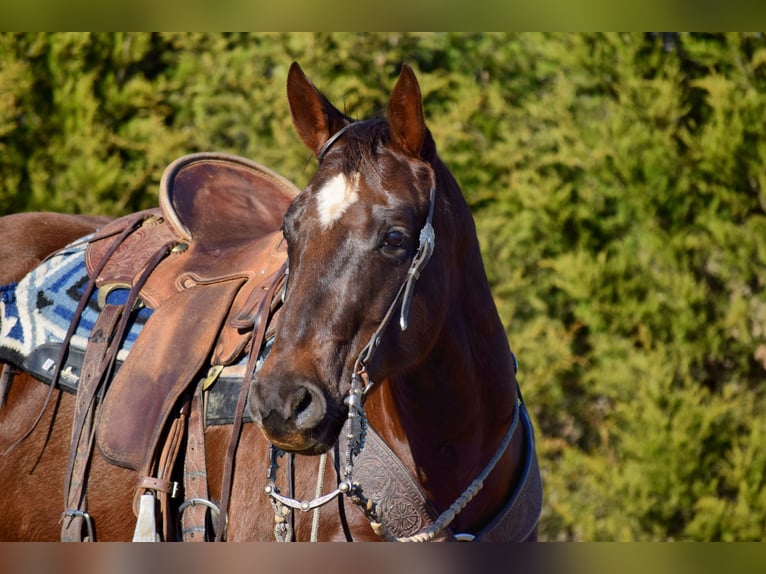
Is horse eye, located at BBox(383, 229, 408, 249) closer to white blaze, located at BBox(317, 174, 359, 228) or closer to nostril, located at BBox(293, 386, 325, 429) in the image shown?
white blaze, located at BBox(317, 174, 359, 228)

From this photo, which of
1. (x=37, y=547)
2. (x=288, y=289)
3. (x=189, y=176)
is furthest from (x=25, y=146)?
(x=37, y=547)

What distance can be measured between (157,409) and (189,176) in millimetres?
948

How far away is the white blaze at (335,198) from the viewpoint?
1833mm

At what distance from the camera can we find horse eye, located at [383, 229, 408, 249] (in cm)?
184

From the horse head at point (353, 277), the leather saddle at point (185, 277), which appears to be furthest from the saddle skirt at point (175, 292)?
the horse head at point (353, 277)

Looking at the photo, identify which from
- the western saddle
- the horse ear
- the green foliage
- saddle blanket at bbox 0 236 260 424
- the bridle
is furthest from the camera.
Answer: the green foliage

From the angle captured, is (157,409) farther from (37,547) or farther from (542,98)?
(542,98)

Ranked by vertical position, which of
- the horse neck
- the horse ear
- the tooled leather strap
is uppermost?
the horse ear

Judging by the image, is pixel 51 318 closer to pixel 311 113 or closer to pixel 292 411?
pixel 311 113

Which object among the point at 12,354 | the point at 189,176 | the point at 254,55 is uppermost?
the point at 254,55

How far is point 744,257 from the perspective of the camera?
188 inches

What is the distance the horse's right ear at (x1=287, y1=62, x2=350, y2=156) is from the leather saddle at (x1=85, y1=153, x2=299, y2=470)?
1.24ft

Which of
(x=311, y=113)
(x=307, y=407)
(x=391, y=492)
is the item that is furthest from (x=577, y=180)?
(x=307, y=407)

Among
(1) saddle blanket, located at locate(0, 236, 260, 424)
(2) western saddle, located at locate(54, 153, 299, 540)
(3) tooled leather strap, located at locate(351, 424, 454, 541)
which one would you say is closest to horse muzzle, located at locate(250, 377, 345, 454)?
(3) tooled leather strap, located at locate(351, 424, 454, 541)
